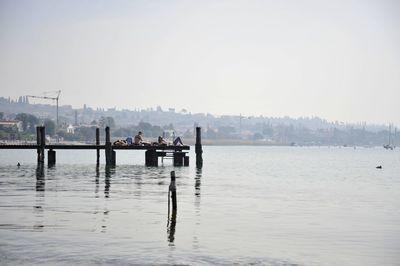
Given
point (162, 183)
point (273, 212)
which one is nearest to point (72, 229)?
point (273, 212)

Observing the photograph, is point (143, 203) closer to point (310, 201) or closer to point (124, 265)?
point (310, 201)

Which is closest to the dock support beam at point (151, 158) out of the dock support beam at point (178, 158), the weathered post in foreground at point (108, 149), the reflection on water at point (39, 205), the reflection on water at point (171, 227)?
the dock support beam at point (178, 158)

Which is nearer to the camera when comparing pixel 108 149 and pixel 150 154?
pixel 108 149

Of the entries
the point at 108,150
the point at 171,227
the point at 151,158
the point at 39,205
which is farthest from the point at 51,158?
the point at 171,227

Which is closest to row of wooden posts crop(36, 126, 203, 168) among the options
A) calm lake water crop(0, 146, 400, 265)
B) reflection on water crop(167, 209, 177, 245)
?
calm lake water crop(0, 146, 400, 265)

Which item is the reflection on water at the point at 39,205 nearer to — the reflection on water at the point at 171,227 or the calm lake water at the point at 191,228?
the calm lake water at the point at 191,228

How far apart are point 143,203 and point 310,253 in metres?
15.6

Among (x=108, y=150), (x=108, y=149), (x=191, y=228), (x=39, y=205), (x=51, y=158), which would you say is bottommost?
(x=191, y=228)

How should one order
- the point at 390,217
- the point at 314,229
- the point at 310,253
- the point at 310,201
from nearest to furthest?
the point at 310,253 < the point at 314,229 < the point at 390,217 < the point at 310,201

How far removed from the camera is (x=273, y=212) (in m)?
35.6

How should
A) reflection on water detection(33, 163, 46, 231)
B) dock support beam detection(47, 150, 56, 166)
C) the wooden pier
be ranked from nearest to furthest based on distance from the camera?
reflection on water detection(33, 163, 46, 231), the wooden pier, dock support beam detection(47, 150, 56, 166)

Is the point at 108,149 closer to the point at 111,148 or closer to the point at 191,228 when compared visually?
the point at 111,148

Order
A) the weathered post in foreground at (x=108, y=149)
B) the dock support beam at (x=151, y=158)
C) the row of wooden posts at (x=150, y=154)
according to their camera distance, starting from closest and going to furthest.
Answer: the weathered post in foreground at (x=108, y=149)
the row of wooden posts at (x=150, y=154)
the dock support beam at (x=151, y=158)

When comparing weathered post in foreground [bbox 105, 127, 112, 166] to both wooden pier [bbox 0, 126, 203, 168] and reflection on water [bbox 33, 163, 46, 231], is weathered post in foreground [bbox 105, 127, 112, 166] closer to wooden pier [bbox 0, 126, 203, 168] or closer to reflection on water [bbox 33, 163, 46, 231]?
wooden pier [bbox 0, 126, 203, 168]
